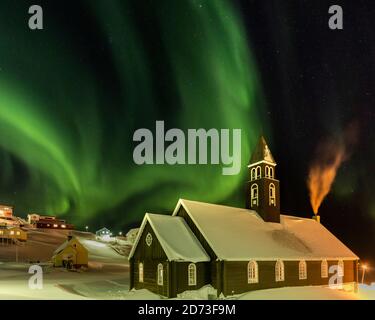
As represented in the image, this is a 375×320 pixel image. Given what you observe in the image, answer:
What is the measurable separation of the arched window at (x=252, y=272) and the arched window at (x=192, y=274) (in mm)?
3217

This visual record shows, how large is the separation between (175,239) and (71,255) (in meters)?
10.3

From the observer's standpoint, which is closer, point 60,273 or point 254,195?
point 60,273

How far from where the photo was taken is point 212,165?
27.5m

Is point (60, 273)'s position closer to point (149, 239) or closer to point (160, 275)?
point (149, 239)

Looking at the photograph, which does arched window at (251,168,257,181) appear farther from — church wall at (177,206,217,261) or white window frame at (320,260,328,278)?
white window frame at (320,260,328,278)

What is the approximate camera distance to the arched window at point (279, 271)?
27703 mm

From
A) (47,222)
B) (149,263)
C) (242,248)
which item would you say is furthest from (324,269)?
(47,222)

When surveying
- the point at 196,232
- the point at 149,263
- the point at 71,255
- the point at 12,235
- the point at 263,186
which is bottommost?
the point at 71,255

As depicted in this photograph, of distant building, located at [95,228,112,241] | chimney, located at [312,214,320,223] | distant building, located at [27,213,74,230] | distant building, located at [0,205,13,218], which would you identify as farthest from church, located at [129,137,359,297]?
distant building, located at [0,205,13,218]

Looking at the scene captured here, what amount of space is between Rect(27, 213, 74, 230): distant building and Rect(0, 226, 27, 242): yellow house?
483 cm

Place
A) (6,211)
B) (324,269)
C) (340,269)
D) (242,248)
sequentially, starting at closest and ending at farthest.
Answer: (242,248), (324,269), (340,269), (6,211)

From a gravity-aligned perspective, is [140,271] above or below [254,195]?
below

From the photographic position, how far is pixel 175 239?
83.1 feet
